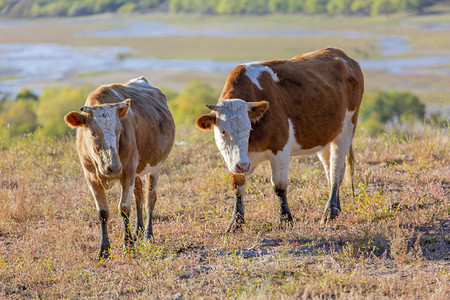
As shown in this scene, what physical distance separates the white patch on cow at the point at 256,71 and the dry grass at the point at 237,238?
1.84 m

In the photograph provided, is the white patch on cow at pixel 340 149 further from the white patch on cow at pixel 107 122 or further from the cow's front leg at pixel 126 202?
the white patch on cow at pixel 107 122

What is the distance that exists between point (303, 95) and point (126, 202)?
9.80 feet

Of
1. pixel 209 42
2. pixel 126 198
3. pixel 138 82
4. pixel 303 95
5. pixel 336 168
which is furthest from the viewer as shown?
pixel 209 42

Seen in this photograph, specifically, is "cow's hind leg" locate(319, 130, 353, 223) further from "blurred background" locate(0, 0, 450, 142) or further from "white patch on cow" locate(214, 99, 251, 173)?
"blurred background" locate(0, 0, 450, 142)

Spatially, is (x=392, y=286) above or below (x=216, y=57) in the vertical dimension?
above

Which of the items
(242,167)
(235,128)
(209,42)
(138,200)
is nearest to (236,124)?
(235,128)

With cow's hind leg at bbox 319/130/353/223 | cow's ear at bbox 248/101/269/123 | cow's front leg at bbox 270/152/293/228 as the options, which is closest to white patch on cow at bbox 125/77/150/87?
cow's ear at bbox 248/101/269/123

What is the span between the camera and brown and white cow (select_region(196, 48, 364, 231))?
7.72 metres

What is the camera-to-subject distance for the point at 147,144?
806 cm

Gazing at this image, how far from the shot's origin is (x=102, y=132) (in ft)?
22.3

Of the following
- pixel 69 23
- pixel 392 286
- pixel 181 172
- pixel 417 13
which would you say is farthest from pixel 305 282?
pixel 69 23

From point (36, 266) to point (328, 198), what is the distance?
445cm

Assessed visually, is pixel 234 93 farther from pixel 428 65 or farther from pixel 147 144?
pixel 428 65

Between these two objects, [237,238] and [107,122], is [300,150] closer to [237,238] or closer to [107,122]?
[237,238]
